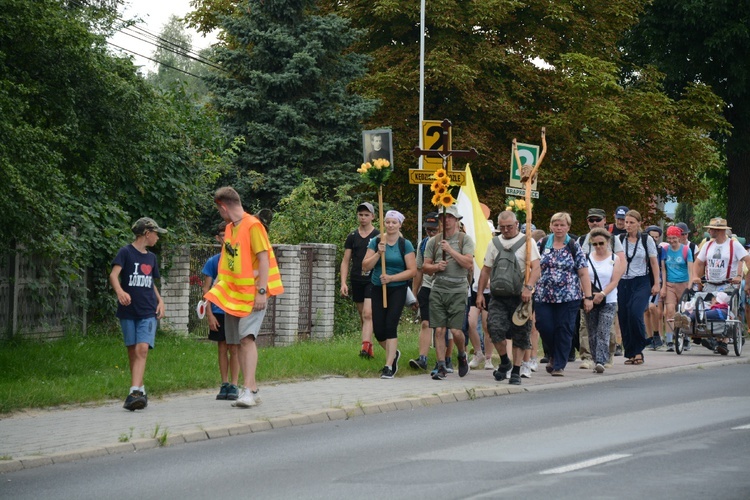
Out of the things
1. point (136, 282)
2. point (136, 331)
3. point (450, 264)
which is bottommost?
point (136, 331)

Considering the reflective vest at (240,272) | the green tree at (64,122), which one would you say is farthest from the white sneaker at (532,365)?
the green tree at (64,122)

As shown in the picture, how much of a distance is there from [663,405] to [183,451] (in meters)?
5.13

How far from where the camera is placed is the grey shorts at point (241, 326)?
476 inches

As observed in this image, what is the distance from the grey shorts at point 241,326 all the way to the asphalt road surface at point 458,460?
1.24 meters

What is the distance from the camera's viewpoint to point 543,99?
128 feet

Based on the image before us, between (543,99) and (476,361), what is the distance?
23.2 meters

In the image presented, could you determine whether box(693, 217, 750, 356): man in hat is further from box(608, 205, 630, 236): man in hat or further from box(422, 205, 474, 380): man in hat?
box(422, 205, 474, 380): man in hat

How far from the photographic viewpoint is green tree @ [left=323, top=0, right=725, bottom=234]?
37.0 meters

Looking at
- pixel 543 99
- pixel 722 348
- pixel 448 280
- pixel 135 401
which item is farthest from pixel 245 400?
pixel 543 99

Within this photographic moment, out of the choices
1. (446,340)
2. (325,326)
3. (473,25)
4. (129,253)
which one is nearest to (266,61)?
(473,25)

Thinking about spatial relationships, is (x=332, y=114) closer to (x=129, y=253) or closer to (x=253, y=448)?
(x=129, y=253)

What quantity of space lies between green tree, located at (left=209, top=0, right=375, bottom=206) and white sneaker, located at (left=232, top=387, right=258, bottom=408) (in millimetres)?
20752

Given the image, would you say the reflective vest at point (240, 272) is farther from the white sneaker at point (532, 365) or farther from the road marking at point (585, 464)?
the white sneaker at point (532, 365)

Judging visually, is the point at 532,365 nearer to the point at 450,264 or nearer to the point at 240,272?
the point at 450,264
